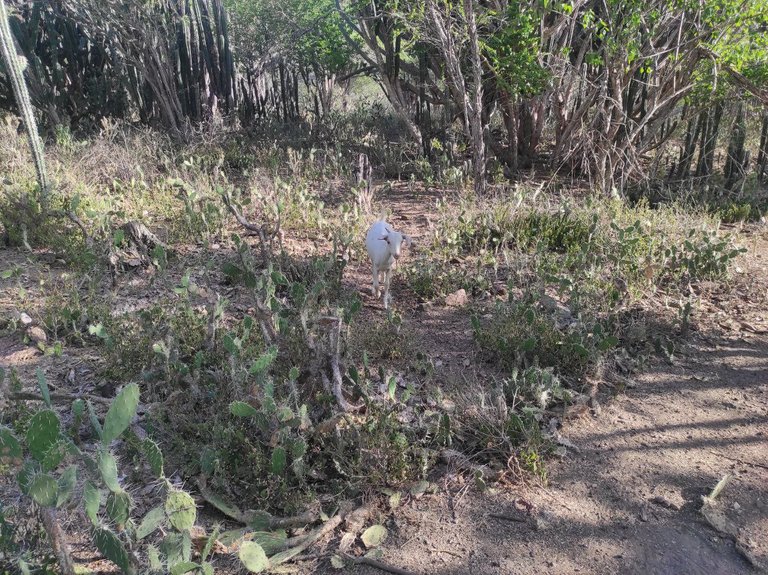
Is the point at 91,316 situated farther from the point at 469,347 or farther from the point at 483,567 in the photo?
the point at 483,567

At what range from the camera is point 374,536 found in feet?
7.43

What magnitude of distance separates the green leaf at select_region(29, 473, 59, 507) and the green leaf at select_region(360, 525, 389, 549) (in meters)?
1.11

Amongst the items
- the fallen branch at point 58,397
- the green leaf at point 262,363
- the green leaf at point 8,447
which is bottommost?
the fallen branch at point 58,397

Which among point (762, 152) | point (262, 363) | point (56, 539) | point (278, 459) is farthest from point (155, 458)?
point (762, 152)

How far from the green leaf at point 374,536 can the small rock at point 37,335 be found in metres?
2.28

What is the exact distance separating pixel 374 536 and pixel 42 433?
4.04ft

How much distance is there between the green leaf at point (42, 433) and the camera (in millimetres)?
1660

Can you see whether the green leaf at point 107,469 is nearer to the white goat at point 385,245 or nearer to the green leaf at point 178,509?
the green leaf at point 178,509

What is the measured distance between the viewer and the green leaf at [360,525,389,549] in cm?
224

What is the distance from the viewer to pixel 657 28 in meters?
5.61

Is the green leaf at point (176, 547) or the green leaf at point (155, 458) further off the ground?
the green leaf at point (155, 458)

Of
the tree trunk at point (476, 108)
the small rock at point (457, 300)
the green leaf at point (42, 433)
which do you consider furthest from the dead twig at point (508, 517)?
the tree trunk at point (476, 108)

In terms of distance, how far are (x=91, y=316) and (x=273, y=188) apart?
2437mm

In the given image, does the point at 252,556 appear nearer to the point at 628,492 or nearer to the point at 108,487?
the point at 108,487
